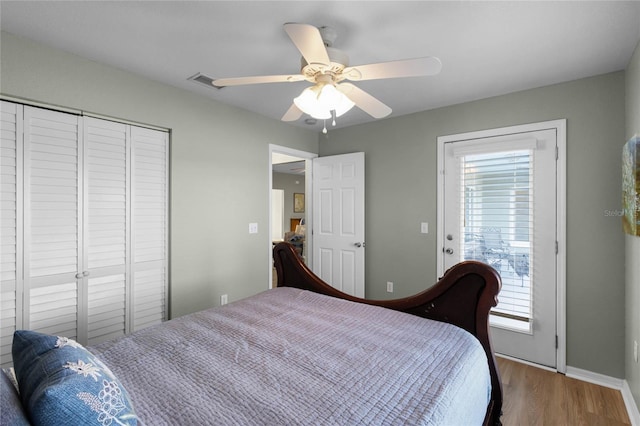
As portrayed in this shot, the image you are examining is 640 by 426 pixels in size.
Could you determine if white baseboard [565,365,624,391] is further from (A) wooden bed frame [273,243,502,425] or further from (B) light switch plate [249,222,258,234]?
(B) light switch plate [249,222,258,234]

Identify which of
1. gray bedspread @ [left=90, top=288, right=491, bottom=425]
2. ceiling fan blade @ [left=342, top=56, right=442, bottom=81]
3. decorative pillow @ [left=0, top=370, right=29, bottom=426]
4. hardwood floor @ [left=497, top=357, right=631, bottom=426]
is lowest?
hardwood floor @ [left=497, top=357, right=631, bottom=426]

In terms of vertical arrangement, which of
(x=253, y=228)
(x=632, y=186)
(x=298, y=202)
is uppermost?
(x=298, y=202)

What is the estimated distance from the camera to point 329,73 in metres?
1.68

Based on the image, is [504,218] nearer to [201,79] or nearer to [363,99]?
[363,99]

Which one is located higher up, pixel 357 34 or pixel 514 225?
pixel 357 34

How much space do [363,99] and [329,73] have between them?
1.01 feet

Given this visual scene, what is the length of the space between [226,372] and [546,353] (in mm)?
2823

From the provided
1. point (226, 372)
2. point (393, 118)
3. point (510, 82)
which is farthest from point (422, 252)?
point (226, 372)

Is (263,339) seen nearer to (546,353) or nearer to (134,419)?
(134,419)

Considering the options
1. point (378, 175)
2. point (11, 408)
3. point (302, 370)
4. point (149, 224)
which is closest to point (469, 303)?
point (302, 370)

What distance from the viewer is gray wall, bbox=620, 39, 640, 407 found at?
6.35ft

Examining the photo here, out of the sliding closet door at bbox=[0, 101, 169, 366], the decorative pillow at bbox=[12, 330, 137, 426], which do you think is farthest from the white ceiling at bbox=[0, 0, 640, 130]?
the decorative pillow at bbox=[12, 330, 137, 426]

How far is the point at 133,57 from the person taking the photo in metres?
2.21

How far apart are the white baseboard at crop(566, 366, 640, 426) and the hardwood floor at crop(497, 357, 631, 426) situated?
0.11 ft
